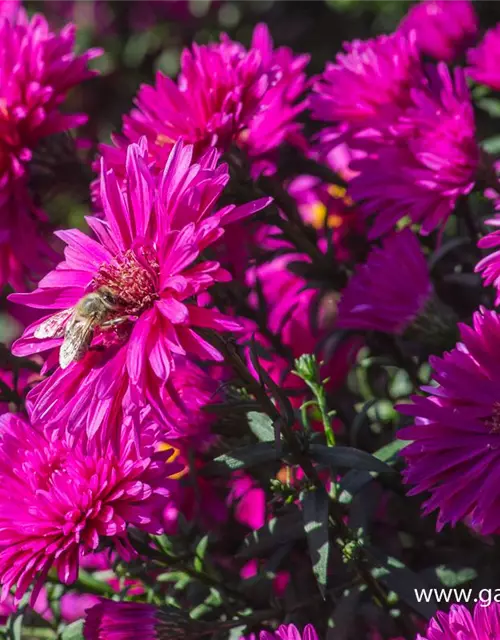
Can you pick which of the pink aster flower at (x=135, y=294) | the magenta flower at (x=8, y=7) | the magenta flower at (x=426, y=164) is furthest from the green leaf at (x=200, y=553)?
the magenta flower at (x=8, y=7)

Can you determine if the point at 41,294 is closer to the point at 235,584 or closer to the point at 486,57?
the point at 235,584

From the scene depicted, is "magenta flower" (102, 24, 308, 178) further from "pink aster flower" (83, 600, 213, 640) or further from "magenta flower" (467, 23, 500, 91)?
"pink aster flower" (83, 600, 213, 640)

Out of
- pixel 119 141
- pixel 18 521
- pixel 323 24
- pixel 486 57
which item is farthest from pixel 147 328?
pixel 323 24

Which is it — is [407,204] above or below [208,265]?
below

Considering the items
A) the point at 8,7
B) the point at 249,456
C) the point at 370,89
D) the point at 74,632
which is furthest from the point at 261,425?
the point at 8,7

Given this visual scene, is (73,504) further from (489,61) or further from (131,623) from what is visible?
(489,61)

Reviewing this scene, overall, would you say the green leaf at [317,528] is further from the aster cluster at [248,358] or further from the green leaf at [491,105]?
the green leaf at [491,105]

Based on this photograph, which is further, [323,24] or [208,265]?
[323,24]
